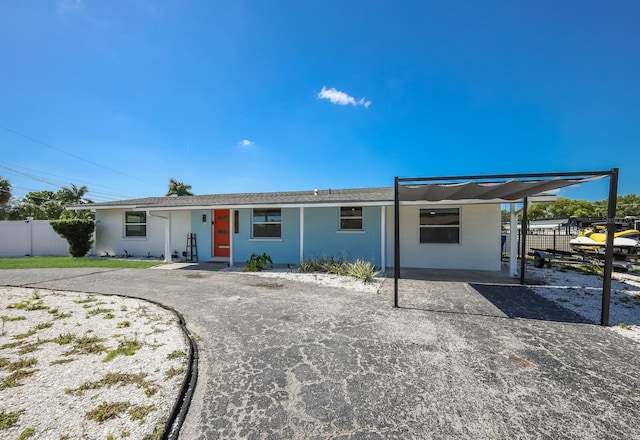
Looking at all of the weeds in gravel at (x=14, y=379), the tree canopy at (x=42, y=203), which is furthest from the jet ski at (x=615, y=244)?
the tree canopy at (x=42, y=203)

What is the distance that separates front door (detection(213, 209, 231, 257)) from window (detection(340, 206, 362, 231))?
A: 5.04m

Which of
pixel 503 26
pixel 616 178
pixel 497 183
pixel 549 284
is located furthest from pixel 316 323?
A: pixel 503 26

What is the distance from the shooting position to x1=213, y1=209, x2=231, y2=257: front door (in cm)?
1141

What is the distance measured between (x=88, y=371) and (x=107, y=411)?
963 mm

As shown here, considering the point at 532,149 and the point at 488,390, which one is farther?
the point at 532,149

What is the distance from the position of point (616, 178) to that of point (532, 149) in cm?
1273

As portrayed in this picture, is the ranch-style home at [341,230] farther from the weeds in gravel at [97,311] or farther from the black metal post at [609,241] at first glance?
the weeds in gravel at [97,311]

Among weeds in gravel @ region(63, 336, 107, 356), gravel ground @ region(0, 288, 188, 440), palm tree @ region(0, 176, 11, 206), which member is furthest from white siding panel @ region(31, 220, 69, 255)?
weeds in gravel @ region(63, 336, 107, 356)

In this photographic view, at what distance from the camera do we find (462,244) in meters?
9.59

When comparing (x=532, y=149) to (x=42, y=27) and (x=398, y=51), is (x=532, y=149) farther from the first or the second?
(x=42, y=27)

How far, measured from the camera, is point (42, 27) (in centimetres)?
802

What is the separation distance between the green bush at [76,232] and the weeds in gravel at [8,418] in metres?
12.9

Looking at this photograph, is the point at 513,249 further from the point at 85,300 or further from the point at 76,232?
the point at 76,232

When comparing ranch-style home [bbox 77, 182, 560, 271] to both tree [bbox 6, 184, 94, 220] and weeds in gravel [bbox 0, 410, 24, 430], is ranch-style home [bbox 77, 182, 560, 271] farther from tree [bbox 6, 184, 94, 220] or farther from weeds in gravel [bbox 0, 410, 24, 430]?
tree [bbox 6, 184, 94, 220]
